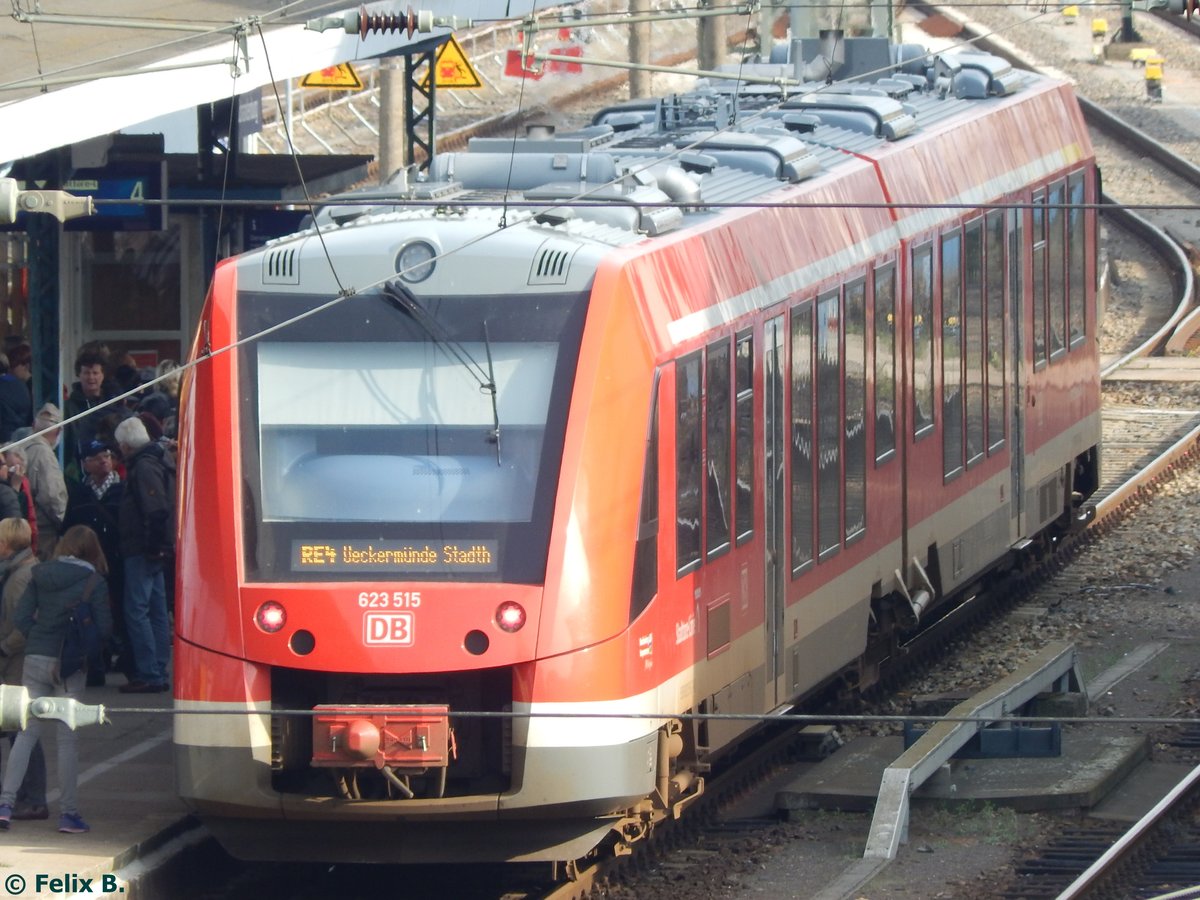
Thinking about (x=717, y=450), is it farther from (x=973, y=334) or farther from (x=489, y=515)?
(x=973, y=334)

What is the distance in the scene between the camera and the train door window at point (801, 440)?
1198cm

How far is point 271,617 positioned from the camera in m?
9.66

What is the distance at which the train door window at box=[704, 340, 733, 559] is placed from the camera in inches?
422

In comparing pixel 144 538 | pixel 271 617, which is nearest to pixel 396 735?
pixel 271 617

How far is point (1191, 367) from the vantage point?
25.4 m

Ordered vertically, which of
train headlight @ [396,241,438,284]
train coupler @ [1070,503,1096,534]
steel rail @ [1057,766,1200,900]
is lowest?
train coupler @ [1070,503,1096,534]

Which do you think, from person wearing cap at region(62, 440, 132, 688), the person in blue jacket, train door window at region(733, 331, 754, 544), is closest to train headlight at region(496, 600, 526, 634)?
train door window at region(733, 331, 754, 544)

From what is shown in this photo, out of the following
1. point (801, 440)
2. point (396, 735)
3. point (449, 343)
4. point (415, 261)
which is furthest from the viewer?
point (801, 440)

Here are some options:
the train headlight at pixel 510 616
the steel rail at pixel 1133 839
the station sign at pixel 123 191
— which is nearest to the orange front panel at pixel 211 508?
the train headlight at pixel 510 616

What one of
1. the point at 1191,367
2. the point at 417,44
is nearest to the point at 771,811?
the point at 417,44

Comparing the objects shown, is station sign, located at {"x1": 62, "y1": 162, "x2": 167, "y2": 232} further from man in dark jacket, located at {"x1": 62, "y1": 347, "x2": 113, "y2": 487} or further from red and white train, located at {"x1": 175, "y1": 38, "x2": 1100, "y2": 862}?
red and white train, located at {"x1": 175, "y1": 38, "x2": 1100, "y2": 862}

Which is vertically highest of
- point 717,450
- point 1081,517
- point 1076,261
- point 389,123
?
point 717,450

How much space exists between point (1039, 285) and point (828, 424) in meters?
4.33

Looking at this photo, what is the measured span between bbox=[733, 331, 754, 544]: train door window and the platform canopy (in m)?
2.71
